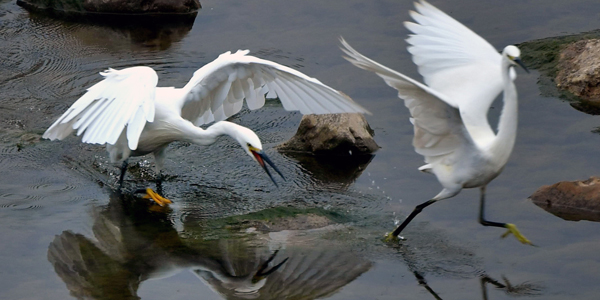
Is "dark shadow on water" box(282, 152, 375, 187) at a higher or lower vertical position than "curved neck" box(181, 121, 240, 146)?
lower

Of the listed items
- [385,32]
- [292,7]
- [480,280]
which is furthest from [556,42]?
[480,280]

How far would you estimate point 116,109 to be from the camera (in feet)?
19.3

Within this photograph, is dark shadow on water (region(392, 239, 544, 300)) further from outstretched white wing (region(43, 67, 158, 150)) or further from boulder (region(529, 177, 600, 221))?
outstretched white wing (region(43, 67, 158, 150))

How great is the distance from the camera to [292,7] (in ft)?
39.1

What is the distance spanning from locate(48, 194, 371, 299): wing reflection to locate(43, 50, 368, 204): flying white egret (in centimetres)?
65

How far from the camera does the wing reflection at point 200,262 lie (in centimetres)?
544

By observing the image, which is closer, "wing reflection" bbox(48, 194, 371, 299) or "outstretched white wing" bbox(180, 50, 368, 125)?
"wing reflection" bbox(48, 194, 371, 299)

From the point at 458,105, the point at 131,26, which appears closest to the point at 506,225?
the point at 458,105

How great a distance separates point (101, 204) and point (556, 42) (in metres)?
5.88

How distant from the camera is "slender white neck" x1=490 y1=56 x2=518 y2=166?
17.7 ft

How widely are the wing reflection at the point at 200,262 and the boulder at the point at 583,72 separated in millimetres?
4022

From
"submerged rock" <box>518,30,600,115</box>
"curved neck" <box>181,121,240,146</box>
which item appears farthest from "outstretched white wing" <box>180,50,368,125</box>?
"submerged rock" <box>518,30,600,115</box>

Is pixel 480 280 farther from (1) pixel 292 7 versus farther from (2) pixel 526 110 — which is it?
(1) pixel 292 7

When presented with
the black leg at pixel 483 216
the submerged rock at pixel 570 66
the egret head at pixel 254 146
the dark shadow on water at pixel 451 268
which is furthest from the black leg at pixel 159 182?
the submerged rock at pixel 570 66
